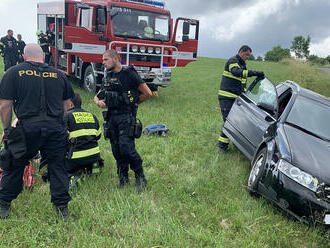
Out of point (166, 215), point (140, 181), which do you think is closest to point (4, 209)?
point (140, 181)

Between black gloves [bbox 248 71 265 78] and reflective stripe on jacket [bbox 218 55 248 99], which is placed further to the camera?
reflective stripe on jacket [bbox 218 55 248 99]

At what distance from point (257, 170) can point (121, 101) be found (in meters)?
1.81

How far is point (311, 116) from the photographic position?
3770 mm

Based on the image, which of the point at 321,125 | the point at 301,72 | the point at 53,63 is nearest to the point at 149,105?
the point at 53,63

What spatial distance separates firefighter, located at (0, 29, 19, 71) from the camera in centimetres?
1129

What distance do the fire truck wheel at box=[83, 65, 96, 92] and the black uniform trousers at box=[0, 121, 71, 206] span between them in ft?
21.1

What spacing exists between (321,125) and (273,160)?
0.95 m

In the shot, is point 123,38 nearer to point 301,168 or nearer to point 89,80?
point 89,80

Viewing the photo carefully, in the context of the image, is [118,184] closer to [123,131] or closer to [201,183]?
[123,131]

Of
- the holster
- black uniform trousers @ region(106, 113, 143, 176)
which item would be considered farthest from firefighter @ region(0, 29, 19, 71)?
the holster

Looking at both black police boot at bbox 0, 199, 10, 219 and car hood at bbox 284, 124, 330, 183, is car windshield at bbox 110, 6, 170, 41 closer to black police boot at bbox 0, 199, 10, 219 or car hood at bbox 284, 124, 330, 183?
car hood at bbox 284, 124, 330, 183

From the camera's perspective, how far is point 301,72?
625 inches

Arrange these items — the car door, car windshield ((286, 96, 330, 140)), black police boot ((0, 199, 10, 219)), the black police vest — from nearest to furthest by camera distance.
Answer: black police boot ((0, 199, 10, 219)) < the black police vest < car windshield ((286, 96, 330, 140)) < the car door

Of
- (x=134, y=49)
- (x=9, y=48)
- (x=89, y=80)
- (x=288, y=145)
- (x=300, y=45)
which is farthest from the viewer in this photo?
(x=300, y=45)
